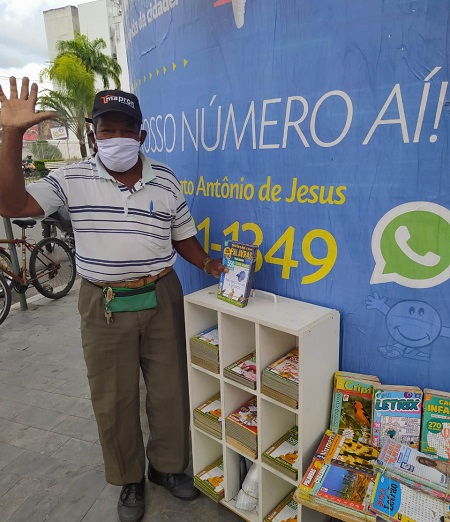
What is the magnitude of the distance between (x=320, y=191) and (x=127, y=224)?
0.88 meters

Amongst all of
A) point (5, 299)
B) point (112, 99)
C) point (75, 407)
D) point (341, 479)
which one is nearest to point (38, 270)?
point (5, 299)

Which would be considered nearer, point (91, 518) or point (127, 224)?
point (127, 224)

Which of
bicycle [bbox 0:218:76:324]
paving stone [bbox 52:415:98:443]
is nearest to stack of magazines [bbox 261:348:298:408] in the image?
paving stone [bbox 52:415:98:443]

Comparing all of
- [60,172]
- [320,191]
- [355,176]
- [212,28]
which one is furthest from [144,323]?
[212,28]

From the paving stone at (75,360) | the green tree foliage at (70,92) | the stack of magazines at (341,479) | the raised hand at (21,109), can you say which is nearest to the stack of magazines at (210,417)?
the stack of magazines at (341,479)

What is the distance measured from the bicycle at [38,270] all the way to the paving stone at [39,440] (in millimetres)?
2335

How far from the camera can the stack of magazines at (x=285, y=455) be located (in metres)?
1.84

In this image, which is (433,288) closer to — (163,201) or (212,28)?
(163,201)

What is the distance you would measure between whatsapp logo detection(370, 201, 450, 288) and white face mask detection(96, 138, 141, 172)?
112 cm

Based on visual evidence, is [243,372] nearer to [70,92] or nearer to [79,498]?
[79,498]

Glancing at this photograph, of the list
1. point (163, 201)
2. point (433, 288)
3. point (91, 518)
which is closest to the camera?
point (433, 288)

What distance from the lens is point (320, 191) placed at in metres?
1.85

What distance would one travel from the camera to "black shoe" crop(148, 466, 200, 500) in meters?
2.31

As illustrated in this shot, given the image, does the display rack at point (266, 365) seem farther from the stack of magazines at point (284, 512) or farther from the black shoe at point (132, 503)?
the black shoe at point (132, 503)
